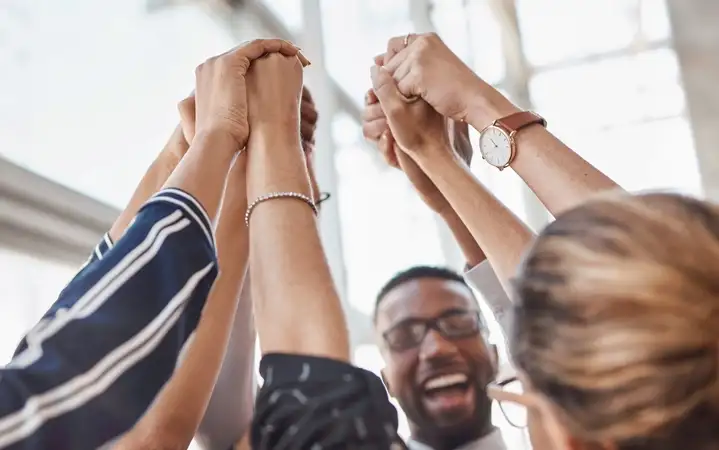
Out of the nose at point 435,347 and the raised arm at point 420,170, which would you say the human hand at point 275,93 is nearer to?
the raised arm at point 420,170

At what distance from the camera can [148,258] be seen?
51 centimetres

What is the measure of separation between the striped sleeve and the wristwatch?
1.19ft

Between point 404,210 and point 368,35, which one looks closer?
point 368,35

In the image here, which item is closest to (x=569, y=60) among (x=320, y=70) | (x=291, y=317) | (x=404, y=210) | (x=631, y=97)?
(x=631, y=97)

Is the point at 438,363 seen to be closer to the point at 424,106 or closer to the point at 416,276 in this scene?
the point at 416,276

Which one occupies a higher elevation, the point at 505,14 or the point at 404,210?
the point at 505,14

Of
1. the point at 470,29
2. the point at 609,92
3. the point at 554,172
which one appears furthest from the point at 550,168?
the point at 609,92

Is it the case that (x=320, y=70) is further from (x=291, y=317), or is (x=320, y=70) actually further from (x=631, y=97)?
(x=631, y=97)

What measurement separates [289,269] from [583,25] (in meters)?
3.66

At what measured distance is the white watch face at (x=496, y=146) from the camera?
2.58ft

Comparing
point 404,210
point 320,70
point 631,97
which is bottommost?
point 404,210

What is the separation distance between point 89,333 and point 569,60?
4011mm

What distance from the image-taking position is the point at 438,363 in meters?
1.28

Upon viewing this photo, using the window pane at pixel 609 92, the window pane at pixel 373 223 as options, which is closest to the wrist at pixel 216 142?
the window pane at pixel 373 223
